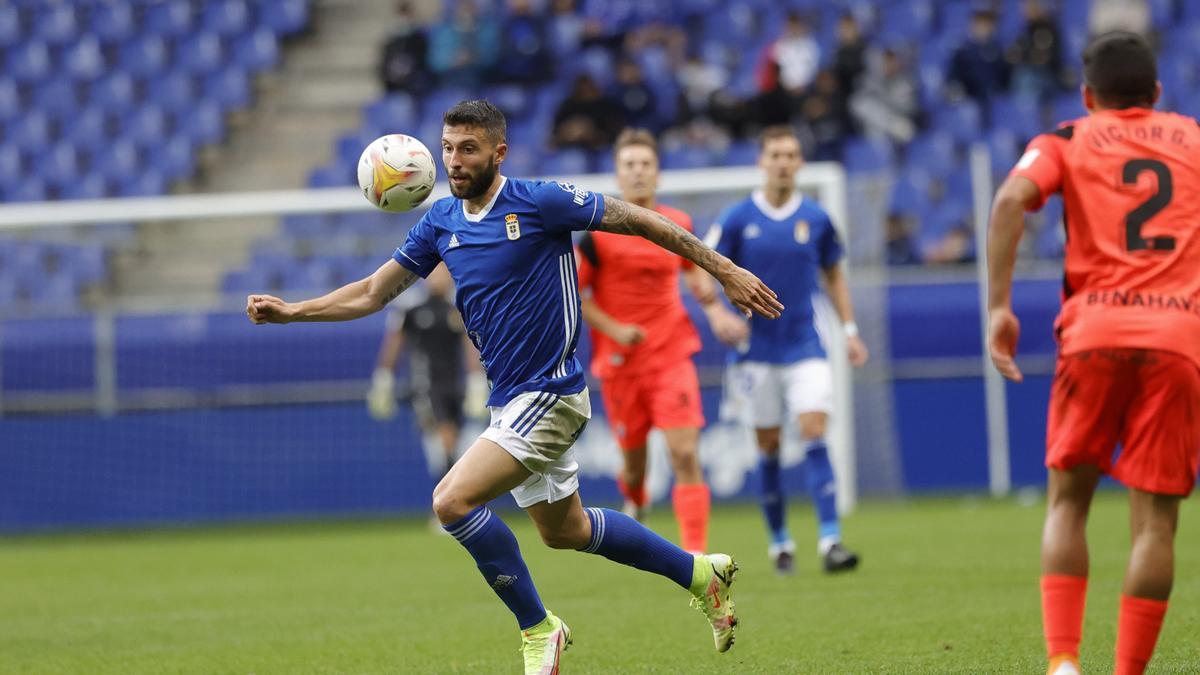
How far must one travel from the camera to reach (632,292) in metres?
10.2

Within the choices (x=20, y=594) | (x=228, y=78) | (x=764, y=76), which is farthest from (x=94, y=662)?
(x=228, y=78)

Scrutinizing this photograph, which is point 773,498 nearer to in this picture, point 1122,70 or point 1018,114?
point 1122,70

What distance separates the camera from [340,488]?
17.0m

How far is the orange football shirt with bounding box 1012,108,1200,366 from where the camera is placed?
4.91m

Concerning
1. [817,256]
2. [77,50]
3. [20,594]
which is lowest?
[20,594]

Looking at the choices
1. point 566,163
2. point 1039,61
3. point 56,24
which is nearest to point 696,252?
point 566,163

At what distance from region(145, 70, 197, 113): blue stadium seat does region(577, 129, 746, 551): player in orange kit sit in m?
13.2

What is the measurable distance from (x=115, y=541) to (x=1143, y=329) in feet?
44.6

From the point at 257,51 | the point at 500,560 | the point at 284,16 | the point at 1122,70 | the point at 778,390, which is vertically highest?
the point at 284,16

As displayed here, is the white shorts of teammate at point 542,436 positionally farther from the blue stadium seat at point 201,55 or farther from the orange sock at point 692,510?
the blue stadium seat at point 201,55

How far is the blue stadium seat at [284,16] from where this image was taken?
22.9m

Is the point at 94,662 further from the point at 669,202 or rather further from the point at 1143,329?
the point at 669,202

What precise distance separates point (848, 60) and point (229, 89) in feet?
28.2

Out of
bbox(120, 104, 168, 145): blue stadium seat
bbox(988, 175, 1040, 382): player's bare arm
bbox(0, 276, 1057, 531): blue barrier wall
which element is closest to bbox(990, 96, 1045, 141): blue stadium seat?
bbox(0, 276, 1057, 531): blue barrier wall
